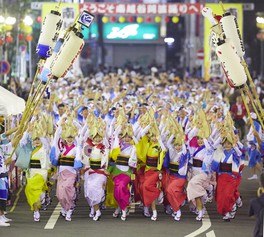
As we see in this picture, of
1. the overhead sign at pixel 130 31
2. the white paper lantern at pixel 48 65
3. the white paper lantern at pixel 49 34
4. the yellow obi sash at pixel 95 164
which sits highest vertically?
the white paper lantern at pixel 49 34

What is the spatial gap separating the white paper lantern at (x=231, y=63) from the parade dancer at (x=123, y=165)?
2.91m

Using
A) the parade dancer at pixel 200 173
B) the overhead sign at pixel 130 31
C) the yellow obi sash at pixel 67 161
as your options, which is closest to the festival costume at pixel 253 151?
the parade dancer at pixel 200 173

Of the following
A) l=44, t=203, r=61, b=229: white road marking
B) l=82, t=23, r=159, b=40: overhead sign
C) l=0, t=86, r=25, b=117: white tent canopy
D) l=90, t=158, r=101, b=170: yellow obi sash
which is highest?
l=0, t=86, r=25, b=117: white tent canopy

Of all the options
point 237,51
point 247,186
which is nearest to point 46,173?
point 237,51

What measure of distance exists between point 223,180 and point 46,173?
3.23 metres

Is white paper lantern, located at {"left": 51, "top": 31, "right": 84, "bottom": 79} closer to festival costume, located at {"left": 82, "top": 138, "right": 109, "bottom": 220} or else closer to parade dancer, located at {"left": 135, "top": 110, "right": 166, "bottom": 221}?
festival costume, located at {"left": 82, "top": 138, "right": 109, "bottom": 220}

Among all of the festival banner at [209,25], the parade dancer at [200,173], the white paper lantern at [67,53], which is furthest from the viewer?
the festival banner at [209,25]

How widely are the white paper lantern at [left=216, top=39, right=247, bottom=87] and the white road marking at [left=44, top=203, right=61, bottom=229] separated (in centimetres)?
409

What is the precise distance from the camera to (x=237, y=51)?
1825 cm

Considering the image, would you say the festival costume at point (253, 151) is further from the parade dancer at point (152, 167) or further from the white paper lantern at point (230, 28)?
the white paper lantern at point (230, 28)

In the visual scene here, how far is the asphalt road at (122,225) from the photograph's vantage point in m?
18.1

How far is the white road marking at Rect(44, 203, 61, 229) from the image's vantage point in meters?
18.8

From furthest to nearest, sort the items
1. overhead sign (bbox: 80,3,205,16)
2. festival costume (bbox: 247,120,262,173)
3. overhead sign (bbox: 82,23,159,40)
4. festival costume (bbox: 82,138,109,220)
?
overhead sign (bbox: 82,23,159,40)
overhead sign (bbox: 80,3,205,16)
festival costume (bbox: 247,120,262,173)
festival costume (bbox: 82,138,109,220)

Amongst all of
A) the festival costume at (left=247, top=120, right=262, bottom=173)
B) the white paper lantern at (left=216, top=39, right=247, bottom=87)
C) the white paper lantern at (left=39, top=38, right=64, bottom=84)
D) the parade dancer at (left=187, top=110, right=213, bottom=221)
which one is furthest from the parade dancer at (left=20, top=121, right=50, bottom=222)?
the festival costume at (left=247, top=120, right=262, bottom=173)
